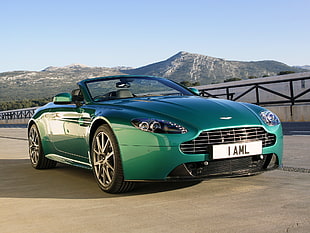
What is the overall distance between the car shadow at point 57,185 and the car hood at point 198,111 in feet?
2.63

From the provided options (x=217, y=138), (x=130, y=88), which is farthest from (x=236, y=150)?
(x=130, y=88)

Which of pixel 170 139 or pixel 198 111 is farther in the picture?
pixel 198 111

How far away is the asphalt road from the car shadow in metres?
0.01

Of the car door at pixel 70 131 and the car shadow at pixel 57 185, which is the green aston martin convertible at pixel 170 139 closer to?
the car door at pixel 70 131

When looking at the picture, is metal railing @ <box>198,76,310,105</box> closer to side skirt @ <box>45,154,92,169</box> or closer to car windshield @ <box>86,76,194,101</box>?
car windshield @ <box>86,76,194,101</box>

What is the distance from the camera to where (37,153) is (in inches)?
284

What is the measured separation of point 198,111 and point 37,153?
3.19m

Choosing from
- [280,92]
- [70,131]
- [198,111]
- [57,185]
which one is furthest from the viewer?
[280,92]

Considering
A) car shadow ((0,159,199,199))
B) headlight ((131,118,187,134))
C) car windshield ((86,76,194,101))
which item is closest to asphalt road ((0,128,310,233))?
car shadow ((0,159,199,199))

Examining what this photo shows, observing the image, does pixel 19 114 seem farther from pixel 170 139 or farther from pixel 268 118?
pixel 170 139

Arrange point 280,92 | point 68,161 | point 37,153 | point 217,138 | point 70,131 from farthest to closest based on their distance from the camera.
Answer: point 280,92, point 37,153, point 68,161, point 70,131, point 217,138

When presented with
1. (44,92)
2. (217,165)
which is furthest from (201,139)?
(44,92)

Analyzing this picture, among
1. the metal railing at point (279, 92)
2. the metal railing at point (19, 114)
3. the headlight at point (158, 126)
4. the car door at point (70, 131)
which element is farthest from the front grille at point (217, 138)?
the metal railing at point (19, 114)

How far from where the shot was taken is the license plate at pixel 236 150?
4.54 m
